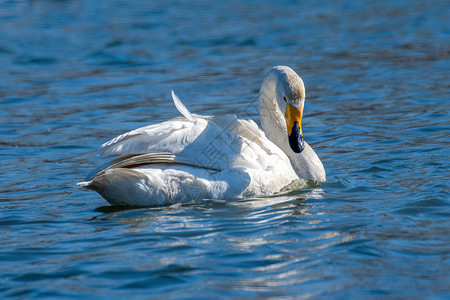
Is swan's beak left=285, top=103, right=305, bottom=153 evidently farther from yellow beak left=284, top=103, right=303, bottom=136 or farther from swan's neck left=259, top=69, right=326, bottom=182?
swan's neck left=259, top=69, right=326, bottom=182

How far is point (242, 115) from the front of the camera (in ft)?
40.9

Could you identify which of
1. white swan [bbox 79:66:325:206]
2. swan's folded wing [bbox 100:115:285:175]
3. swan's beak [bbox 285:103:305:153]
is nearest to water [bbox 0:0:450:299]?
white swan [bbox 79:66:325:206]

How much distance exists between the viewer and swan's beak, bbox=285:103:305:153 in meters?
7.87

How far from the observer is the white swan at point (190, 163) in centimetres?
710

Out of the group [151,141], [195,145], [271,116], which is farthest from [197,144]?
[271,116]

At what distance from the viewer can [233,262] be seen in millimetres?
5742

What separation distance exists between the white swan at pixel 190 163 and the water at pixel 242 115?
6.5 inches

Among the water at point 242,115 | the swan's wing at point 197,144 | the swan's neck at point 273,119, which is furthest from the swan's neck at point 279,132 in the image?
the swan's wing at point 197,144

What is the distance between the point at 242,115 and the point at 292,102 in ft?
14.4

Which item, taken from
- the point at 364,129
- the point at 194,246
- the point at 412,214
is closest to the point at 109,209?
the point at 194,246

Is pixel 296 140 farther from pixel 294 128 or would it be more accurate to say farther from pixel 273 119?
pixel 273 119

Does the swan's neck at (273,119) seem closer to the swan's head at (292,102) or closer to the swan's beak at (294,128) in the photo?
the swan's head at (292,102)

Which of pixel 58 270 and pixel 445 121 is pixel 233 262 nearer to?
pixel 58 270

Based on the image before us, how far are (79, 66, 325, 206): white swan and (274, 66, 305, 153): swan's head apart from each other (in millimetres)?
14
